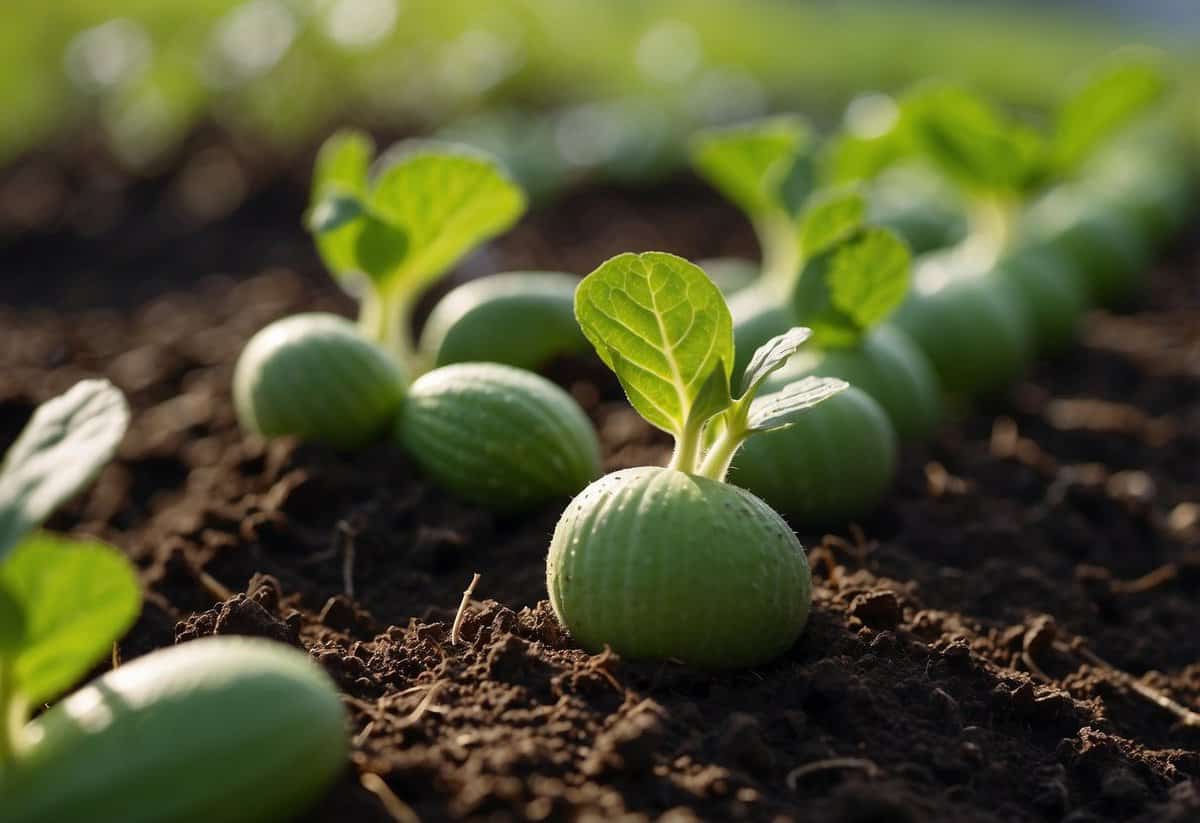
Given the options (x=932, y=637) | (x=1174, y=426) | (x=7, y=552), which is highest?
(x=7, y=552)

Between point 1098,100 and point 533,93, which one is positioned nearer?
point 1098,100

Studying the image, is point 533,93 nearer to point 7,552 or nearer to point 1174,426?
point 1174,426

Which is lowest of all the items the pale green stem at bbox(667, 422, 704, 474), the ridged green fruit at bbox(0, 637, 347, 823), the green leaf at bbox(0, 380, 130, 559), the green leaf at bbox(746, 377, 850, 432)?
the ridged green fruit at bbox(0, 637, 347, 823)

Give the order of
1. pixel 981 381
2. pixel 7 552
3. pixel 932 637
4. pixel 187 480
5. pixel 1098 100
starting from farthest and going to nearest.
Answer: pixel 1098 100 → pixel 981 381 → pixel 187 480 → pixel 932 637 → pixel 7 552

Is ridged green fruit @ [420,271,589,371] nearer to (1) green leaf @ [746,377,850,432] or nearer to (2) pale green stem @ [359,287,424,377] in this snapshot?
(2) pale green stem @ [359,287,424,377]

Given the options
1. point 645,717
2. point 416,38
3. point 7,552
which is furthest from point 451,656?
point 416,38

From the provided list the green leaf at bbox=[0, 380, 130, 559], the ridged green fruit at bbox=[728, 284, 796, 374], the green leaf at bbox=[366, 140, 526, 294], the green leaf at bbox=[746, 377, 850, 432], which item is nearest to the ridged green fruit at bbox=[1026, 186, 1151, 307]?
the ridged green fruit at bbox=[728, 284, 796, 374]

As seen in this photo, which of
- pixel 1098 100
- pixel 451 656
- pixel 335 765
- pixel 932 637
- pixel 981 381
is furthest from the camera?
pixel 1098 100

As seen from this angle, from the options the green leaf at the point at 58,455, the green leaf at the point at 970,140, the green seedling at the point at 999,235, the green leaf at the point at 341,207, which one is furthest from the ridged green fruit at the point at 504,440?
the green leaf at the point at 970,140
